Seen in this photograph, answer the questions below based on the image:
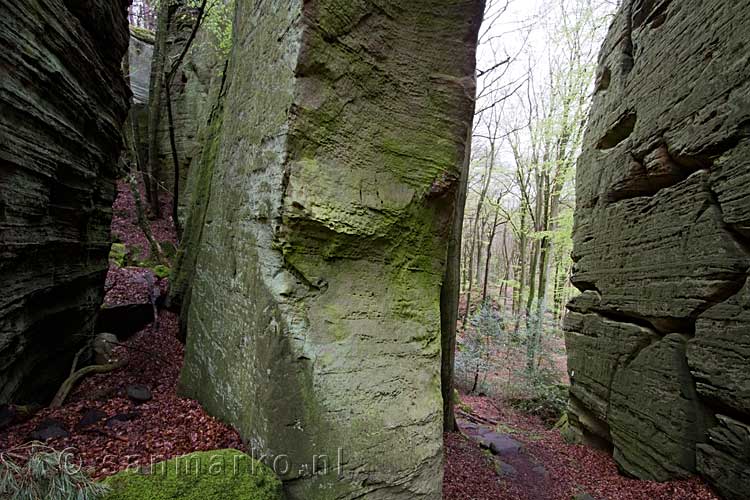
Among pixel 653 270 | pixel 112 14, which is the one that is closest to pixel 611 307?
pixel 653 270

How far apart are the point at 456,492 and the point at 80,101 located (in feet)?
20.1

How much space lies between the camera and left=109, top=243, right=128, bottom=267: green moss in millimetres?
7733

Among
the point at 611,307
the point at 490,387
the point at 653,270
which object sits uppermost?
the point at 653,270

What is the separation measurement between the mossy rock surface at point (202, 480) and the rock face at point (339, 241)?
0.14 meters

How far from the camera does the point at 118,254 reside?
26.3 feet

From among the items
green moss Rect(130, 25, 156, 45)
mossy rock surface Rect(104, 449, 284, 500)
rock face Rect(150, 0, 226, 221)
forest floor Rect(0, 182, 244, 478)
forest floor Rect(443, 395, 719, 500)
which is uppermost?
green moss Rect(130, 25, 156, 45)

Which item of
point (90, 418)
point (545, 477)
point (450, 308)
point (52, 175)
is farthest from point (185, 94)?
point (545, 477)

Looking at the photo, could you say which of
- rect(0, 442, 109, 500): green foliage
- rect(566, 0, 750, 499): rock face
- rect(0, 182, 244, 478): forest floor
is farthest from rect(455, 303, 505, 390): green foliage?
rect(0, 442, 109, 500): green foliage

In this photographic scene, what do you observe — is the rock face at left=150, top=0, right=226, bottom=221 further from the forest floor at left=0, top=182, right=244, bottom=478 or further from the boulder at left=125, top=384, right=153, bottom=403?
the boulder at left=125, top=384, right=153, bottom=403

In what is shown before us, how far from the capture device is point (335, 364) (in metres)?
2.55

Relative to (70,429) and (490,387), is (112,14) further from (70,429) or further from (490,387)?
(490,387)

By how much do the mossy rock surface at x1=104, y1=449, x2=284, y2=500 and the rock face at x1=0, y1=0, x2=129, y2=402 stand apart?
1.88 metres

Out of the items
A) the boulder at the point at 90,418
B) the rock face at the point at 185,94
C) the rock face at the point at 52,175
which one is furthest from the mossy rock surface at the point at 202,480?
the rock face at the point at 185,94

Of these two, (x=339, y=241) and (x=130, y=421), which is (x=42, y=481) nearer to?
(x=130, y=421)
